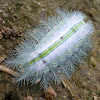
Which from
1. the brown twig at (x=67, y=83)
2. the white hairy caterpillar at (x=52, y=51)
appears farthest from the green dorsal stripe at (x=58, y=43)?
the brown twig at (x=67, y=83)

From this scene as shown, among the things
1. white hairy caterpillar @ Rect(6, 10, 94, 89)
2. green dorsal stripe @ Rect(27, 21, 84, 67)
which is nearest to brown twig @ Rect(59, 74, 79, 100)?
white hairy caterpillar @ Rect(6, 10, 94, 89)

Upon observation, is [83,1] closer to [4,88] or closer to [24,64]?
[24,64]

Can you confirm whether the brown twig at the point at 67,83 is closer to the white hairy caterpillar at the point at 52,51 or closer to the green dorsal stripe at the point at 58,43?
the white hairy caterpillar at the point at 52,51

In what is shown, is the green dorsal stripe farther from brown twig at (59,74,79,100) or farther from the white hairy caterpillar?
brown twig at (59,74,79,100)

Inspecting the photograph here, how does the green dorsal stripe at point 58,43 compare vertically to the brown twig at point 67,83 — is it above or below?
above

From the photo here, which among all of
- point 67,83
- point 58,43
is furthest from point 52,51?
point 67,83

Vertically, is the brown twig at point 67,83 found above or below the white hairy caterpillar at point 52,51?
below

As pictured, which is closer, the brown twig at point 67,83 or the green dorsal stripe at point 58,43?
the green dorsal stripe at point 58,43

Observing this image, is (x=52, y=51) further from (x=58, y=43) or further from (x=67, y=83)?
(x=67, y=83)

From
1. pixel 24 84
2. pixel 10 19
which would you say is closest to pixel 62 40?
pixel 24 84
